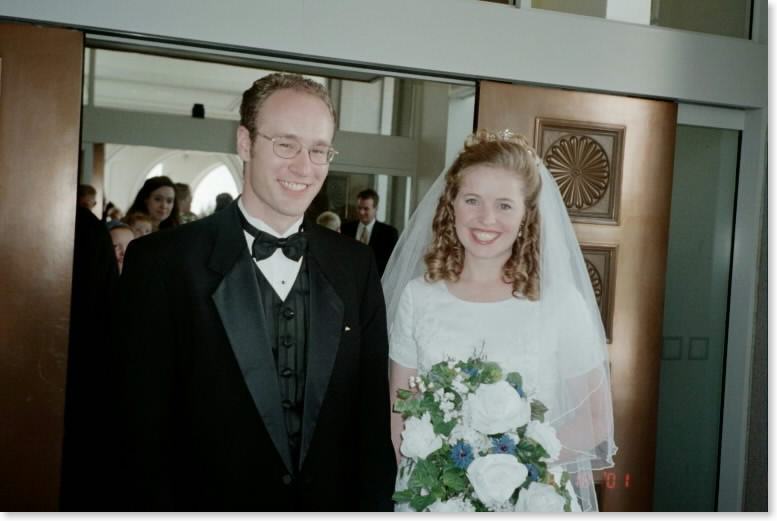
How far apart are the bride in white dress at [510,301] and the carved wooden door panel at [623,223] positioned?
2.90 ft

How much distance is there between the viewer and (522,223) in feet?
7.24

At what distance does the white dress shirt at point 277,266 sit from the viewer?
5.88 ft

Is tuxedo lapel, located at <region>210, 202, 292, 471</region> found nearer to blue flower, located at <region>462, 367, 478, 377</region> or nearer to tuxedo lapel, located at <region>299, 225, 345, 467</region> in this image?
tuxedo lapel, located at <region>299, 225, 345, 467</region>

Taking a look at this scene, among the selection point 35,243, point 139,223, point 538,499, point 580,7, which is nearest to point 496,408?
point 538,499

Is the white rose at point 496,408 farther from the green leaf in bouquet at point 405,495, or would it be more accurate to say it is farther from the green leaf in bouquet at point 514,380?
the green leaf in bouquet at point 405,495

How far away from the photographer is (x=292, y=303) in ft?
5.85

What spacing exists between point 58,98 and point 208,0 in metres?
0.58

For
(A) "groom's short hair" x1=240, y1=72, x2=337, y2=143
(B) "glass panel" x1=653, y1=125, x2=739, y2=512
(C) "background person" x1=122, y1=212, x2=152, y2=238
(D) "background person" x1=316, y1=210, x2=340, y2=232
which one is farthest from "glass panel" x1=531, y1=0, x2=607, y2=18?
(D) "background person" x1=316, y1=210, x2=340, y2=232

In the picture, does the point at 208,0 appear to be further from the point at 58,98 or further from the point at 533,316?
the point at 533,316

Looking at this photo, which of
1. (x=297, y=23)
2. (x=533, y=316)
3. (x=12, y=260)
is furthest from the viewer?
(x=297, y=23)

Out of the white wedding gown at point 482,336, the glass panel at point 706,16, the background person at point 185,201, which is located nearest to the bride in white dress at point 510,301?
the white wedding gown at point 482,336

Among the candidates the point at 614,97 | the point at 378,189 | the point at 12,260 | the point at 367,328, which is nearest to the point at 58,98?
the point at 12,260

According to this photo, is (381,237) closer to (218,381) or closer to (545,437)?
(218,381)

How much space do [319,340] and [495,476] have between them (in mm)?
544
